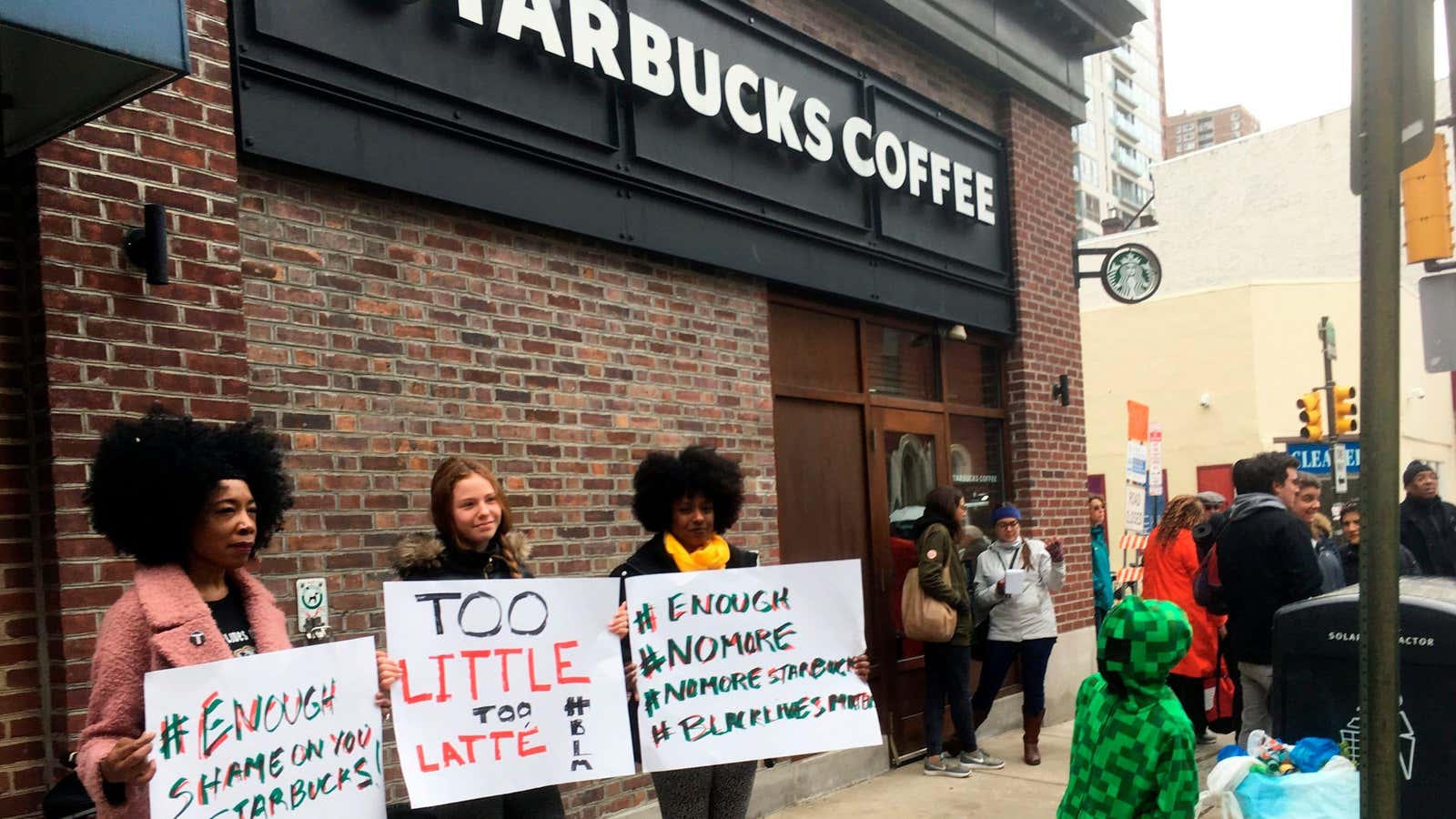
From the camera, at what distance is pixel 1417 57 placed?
8.55 feet

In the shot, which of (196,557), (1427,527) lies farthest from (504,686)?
(1427,527)

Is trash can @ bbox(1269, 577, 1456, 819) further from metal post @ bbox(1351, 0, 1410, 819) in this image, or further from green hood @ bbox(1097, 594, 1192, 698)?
metal post @ bbox(1351, 0, 1410, 819)

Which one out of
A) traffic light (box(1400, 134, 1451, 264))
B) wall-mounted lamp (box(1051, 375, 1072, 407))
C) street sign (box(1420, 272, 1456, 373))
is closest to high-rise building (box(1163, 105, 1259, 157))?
wall-mounted lamp (box(1051, 375, 1072, 407))

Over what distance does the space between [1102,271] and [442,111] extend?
21.8 ft

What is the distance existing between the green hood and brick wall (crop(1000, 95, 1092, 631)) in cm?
612

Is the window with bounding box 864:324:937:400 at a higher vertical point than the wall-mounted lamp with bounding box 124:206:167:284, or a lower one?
lower

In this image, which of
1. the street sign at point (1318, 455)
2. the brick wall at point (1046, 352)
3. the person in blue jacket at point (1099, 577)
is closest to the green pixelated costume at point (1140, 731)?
the brick wall at point (1046, 352)

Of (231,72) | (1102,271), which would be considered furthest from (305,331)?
(1102,271)

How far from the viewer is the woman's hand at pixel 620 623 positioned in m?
3.71

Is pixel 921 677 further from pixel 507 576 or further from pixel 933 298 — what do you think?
pixel 507 576

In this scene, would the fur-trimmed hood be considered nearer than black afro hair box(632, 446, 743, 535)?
Yes

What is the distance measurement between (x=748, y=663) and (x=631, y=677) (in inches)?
17.3

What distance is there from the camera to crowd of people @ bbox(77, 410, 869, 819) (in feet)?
8.50

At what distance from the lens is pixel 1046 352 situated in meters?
9.77
